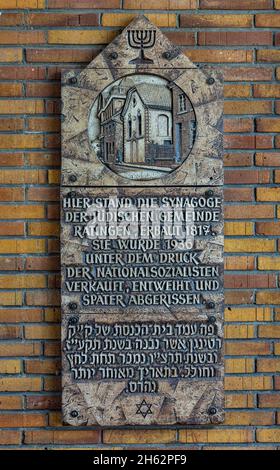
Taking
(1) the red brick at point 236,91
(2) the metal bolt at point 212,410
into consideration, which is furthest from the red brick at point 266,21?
(2) the metal bolt at point 212,410

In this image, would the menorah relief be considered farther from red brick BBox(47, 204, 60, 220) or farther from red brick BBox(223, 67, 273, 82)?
red brick BBox(47, 204, 60, 220)

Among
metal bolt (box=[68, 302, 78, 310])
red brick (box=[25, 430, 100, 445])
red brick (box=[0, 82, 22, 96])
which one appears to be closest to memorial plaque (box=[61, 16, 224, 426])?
metal bolt (box=[68, 302, 78, 310])

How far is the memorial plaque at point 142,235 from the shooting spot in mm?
3088

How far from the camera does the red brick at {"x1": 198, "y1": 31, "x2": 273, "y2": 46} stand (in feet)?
10.4

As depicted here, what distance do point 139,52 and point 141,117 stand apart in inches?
11.0

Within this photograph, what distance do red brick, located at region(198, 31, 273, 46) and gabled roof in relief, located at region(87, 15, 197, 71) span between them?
0.14 m

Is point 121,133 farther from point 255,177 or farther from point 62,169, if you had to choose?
point 255,177

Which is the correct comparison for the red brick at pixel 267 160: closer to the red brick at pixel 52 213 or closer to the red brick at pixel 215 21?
the red brick at pixel 215 21

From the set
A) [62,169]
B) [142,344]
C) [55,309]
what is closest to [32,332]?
[55,309]

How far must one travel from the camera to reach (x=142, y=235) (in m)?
3.11

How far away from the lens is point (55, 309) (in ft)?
10.3

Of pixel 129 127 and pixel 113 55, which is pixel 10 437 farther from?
pixel 113 55

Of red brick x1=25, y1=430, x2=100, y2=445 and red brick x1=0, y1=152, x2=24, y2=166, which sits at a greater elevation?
red brick x1=0, y1=152, x2=24, y2=166
